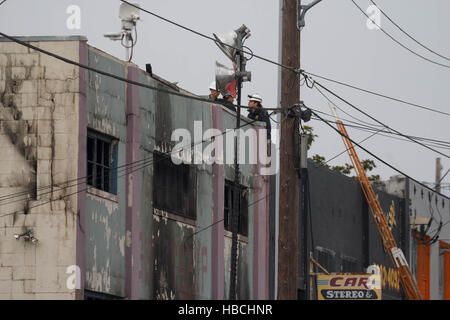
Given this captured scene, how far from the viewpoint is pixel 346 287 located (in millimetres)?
31922

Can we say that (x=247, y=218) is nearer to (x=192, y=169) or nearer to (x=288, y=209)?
(x=192, y=169)

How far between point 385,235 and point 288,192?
18.4 meters

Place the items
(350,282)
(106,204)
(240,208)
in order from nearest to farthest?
1. (106,204)
2. (240,208)
3. (350,282)

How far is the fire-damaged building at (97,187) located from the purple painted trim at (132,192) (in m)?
0.02

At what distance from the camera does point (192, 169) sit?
95.8 ft

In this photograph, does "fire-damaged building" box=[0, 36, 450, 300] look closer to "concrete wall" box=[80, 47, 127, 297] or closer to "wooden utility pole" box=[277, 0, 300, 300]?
"concrete wall" box=[80, 47, 127, 297]

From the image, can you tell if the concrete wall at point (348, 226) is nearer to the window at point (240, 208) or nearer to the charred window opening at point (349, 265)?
the charred window opening at point (349, 265)

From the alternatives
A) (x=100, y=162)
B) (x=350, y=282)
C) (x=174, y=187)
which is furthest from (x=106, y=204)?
(x=350, y=282)

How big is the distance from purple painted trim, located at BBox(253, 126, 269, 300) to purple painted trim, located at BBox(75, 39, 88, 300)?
8.50 meters

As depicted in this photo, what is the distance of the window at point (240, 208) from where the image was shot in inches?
1232

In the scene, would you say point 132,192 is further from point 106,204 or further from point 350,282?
point 350,282

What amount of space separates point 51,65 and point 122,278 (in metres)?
4.75

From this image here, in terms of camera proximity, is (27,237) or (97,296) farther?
(97,296)
